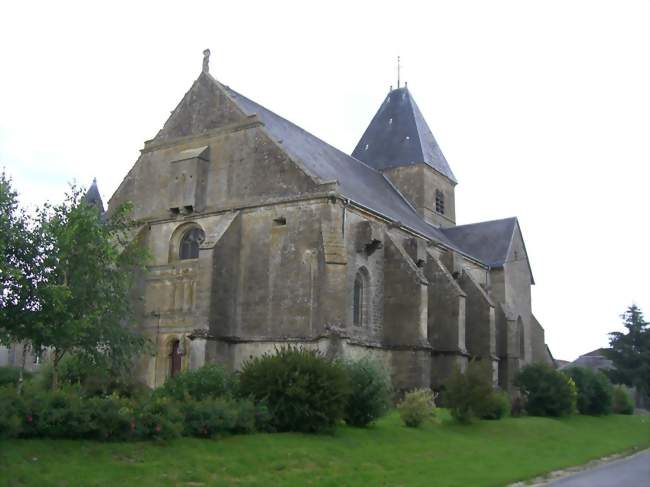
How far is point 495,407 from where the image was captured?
23.1 metres

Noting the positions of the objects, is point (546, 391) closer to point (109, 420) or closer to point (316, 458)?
point (316, 458)

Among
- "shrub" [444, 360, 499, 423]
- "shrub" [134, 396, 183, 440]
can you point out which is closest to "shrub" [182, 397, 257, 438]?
"shrub" [134, 396, 183, 440]

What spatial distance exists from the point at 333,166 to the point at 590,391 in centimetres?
1556

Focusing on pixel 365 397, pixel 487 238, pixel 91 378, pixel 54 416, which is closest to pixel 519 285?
pixel 487 238

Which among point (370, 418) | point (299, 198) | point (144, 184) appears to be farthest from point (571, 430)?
point (144, 184)

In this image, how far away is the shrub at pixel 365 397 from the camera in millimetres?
17923

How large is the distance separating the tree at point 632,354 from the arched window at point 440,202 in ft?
53.1

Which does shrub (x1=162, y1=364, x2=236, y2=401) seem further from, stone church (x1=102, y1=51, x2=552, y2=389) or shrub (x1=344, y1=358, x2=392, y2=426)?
stone church (x1=102, y1=51, x2=552, y2=389)

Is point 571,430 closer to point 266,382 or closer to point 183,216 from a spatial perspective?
point 266,382

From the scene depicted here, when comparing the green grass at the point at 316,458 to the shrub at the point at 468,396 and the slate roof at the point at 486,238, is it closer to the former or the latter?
the shrub at the point at 468,396

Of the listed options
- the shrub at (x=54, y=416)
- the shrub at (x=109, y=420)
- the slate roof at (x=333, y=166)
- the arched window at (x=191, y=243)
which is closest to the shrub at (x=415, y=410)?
the slate roof at (x=333, y=166)

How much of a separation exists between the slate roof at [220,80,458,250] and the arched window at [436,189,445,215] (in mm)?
4467

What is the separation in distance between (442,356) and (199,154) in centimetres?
1320

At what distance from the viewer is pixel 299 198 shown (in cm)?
2558
